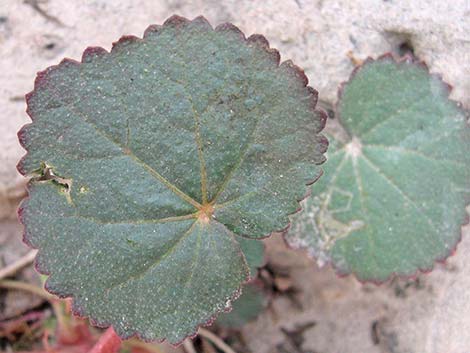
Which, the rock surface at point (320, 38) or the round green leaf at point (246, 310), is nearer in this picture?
the rock surface at point (320, 38)

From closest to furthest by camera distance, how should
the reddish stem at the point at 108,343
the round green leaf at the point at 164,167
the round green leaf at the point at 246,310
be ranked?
the round green leaf at the point at 164,167, the reddish stem at the point at 108,343, the round green leaf at the point at 246,310

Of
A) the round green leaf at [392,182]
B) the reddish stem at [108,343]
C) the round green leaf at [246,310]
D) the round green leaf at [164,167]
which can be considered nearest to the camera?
the round green leaf at [164,167]

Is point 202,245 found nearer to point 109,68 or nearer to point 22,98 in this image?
point 109,68

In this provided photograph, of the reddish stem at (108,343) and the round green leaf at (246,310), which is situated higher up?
the round green leaf at (246,310)

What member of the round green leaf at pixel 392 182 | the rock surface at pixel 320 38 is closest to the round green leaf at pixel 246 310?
the round green leaf at pixel 392 182

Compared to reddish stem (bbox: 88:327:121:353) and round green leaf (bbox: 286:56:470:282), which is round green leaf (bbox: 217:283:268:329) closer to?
round green leaf (bbox: 286:56:470:282)

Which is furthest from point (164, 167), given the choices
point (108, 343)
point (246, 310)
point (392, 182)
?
point (246, 310)

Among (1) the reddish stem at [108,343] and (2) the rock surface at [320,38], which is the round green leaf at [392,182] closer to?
(2) the rock surface at [320,38]

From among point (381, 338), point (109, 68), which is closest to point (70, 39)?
point (109, 68)
